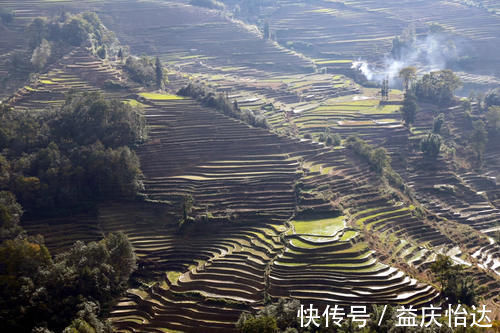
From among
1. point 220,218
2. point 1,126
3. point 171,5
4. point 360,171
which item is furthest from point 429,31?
point 1,126

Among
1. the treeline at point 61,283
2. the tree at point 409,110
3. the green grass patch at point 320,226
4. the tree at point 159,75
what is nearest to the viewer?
the treeline at point 61,283

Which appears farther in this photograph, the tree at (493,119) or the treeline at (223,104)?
the tree at (493,119)

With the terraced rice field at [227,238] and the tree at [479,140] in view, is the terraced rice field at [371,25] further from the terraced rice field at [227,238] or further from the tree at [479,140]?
the terraced rice field at [227,238]

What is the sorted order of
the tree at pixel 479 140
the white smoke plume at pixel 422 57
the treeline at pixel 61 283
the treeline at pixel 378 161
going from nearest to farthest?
the treeline at pixel 61 283, the treeline at pixel 378 161, the tree at pixel 479 140, the white smoke plume at pixel 422 57

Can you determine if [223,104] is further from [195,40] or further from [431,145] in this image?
[195,40]

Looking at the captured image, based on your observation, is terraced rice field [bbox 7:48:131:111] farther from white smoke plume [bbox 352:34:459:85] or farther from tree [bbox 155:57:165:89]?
white smoke plume [bbox 352:34:459:85]

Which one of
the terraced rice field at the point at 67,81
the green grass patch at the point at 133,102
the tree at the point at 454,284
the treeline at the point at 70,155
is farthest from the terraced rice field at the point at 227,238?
the terraced rice field at the point at 67,81

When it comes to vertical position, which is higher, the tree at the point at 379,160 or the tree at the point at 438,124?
the tree at the point at 438,124

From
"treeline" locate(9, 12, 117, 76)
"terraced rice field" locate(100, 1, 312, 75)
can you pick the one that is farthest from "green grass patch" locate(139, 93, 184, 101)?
"terraced rice field" locate(100, 1, 312, 75)
